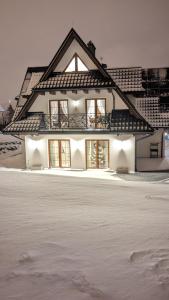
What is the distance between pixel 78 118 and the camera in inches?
→ 613

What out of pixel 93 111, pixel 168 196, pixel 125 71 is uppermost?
pixel 125 71

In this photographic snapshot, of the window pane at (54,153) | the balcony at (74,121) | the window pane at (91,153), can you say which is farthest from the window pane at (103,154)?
the window pane at (54,153)

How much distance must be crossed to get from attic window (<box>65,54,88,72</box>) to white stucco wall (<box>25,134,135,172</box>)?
13.8 ft

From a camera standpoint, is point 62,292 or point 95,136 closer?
point 62,292

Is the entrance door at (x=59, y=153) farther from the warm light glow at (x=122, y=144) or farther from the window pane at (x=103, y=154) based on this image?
the warm light glow at (x=122, y=144)

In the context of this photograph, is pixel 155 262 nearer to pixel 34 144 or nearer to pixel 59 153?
pixel 59 153

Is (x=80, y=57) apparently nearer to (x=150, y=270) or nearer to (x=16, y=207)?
(x=16, y=207)

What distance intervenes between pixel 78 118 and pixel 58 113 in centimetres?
145

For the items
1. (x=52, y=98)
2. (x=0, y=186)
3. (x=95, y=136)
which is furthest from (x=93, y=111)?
(x=0, y=186)

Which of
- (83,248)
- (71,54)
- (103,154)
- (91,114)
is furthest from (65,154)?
(83,248)

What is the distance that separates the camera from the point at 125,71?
56.1ft

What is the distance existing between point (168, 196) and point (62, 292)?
632 centimetres

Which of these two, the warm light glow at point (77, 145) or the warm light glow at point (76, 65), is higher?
the warm light glow at point (76, 65)

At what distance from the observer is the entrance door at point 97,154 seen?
1557 centimetres
